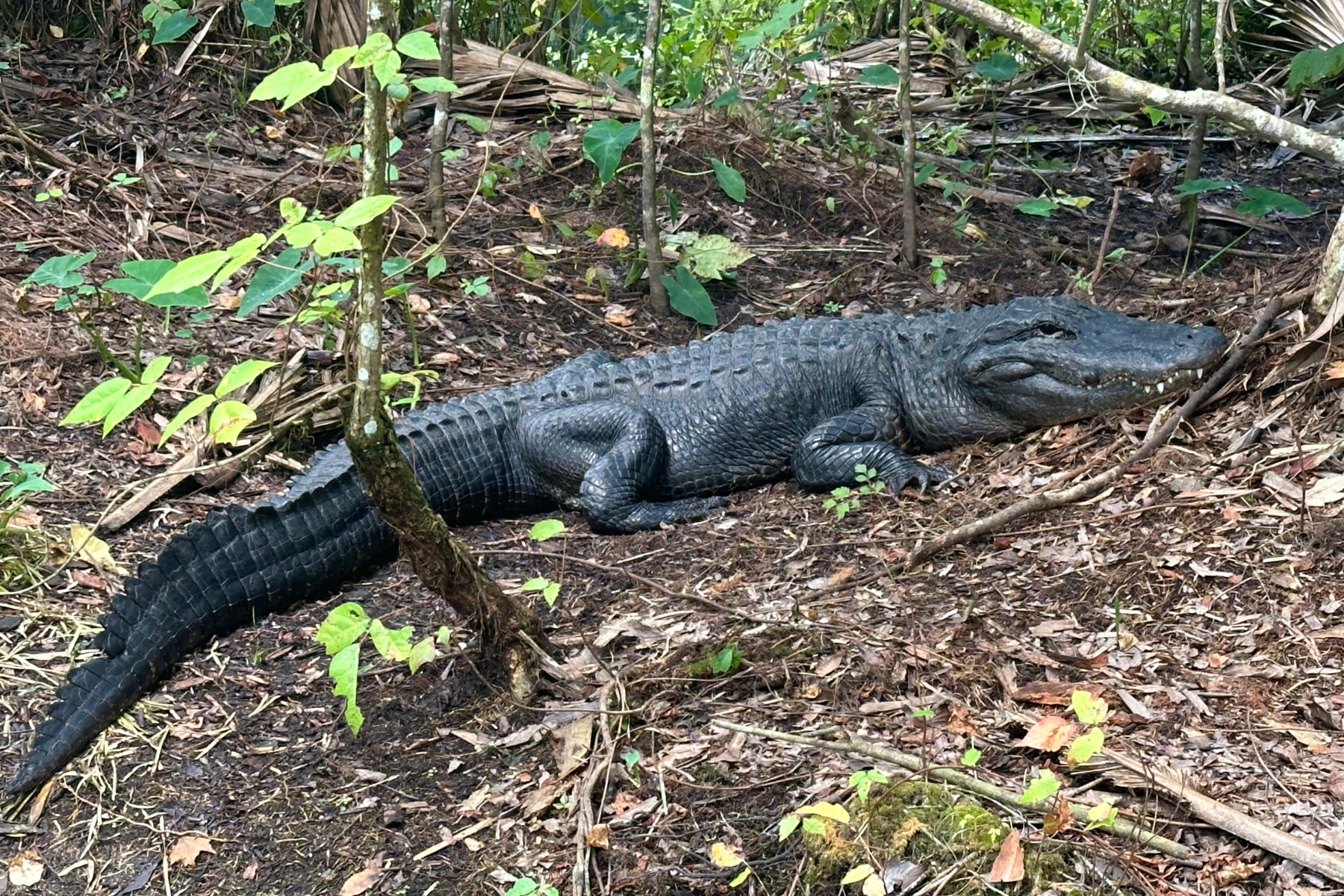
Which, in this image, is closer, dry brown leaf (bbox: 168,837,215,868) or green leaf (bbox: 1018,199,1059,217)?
dry brown leaf (bbox: 168,837,215,868)

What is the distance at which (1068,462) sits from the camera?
4.34 m

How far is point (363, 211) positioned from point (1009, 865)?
1.72 meters

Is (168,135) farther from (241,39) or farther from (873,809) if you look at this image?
(873,809)

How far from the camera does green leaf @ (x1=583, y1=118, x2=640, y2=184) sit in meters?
5.71

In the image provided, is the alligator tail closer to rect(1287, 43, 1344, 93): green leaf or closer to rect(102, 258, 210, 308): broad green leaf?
rect(102, 258, 210, 308): broad green leaf

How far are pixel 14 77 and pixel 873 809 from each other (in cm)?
664

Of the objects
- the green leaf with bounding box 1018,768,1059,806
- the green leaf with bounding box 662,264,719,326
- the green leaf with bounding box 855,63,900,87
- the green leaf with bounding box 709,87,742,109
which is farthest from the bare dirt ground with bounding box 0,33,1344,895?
the green leaf with bounding box 709,87,742,109

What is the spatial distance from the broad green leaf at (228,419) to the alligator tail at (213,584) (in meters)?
1.34

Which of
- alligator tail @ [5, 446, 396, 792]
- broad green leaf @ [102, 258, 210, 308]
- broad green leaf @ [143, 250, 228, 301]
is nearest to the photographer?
broad green leaf @ [143, 250, 228, 301]

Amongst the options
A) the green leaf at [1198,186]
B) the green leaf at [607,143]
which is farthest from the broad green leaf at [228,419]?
the green leaf at [1198,186]

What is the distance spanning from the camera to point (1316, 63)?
5.20m

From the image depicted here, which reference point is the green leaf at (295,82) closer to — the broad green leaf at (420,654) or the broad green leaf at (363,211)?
the broad green leaf at (363,211)

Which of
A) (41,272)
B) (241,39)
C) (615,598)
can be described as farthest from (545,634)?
(241,39)

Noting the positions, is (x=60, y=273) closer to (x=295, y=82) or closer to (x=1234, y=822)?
(x=295, y=82)
